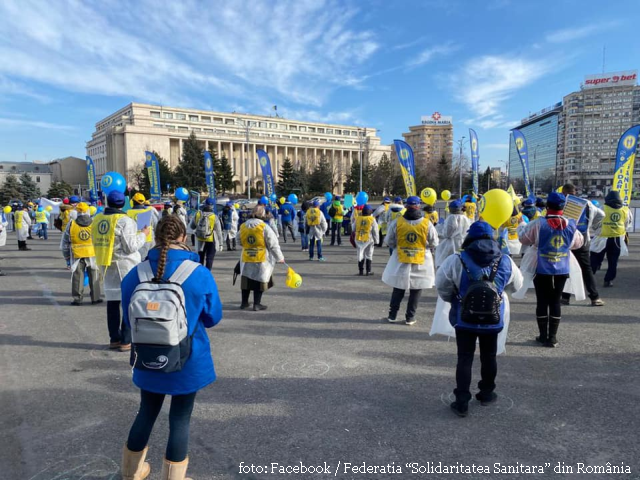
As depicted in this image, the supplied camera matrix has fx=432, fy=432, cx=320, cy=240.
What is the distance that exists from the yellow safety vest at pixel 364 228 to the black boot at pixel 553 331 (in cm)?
538

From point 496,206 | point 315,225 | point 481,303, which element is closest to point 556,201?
point 496,206

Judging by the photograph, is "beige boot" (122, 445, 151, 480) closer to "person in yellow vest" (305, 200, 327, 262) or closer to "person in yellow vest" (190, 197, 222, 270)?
"person in yellow vest" (190, 197, 222, 270)

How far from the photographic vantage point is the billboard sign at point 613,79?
381ft

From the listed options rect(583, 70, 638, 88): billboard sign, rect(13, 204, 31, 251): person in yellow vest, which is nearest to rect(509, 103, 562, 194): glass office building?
rect(583, 70, 638, 88): billboard sign

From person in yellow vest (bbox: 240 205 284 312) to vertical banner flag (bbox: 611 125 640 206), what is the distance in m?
10.9

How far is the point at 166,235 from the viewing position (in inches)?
98.8

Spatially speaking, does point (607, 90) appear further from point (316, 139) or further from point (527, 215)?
point (527, 215)

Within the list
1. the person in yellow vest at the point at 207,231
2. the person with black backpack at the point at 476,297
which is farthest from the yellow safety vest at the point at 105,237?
the person in yellow vest at the point at 207,231

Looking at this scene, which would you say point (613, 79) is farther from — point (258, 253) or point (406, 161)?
point (258, 253)

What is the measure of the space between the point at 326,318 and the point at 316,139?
11380 cm

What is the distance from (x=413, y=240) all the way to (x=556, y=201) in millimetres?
1908

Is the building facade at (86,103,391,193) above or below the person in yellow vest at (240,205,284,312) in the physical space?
above

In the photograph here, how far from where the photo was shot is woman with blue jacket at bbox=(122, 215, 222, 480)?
96.0 inches

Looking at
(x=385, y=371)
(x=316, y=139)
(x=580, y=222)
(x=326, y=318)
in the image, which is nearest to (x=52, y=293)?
(x=326, y=318)
